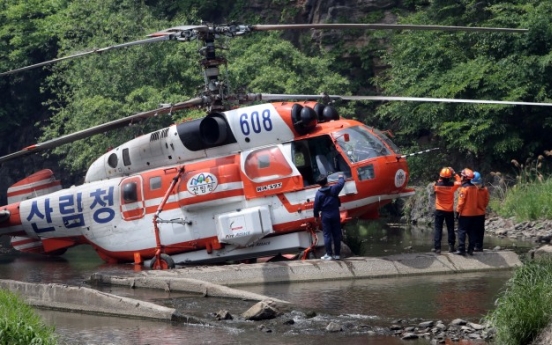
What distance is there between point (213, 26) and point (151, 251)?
4.72 metres

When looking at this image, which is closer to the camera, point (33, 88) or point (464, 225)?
point (464, 225)

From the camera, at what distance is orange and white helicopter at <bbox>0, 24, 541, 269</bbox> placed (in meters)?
18.2

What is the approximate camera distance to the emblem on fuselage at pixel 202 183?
62.2 feet

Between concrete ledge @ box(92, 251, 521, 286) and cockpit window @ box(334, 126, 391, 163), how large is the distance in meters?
1.81

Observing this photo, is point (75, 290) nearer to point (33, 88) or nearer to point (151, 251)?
point (151, 251)

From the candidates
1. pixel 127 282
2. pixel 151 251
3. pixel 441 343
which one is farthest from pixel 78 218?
pixel 441 343

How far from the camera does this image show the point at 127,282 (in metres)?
17.0

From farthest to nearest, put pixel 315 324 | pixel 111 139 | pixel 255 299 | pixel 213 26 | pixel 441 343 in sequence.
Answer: pixel 111 139 < pixel 213 26 < pixel 255 299 < pixel 315 324 < pixel 441 343

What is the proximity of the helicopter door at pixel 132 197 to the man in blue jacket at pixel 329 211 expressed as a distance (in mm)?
3978

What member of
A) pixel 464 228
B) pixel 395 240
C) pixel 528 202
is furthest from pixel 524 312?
pixel 528 202

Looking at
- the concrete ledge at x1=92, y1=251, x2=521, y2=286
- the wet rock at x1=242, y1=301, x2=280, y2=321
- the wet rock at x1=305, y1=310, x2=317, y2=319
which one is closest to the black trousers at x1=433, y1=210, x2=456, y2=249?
the concrete ledge at x1=92, y1=251, x2=521, y2=286

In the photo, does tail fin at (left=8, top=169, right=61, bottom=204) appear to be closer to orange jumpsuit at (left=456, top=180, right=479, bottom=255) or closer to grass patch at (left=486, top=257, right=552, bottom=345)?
orange jumpsuit at (left=456, top=180, right=479, bottom=255)

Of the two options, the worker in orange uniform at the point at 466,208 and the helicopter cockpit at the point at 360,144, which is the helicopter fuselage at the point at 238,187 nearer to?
the helicopter cockpit at the point at 360,144

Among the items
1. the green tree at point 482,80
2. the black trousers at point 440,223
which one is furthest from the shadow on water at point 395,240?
the green tree at point 482,80
